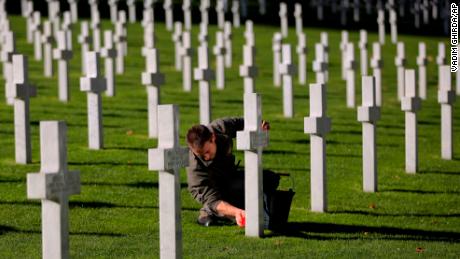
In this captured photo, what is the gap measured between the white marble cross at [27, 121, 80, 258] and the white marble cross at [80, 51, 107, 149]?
747 centimetres

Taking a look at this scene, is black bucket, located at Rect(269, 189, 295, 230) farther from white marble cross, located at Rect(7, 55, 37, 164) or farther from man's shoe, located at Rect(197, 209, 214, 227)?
white marble cross, located at Rect(7, 55, 37, 164)

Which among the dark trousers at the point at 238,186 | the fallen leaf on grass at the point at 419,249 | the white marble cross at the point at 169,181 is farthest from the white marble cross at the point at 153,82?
the white marble cross at the point at 169,181

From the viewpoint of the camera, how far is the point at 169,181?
372 inches

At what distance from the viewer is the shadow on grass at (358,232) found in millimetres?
11258

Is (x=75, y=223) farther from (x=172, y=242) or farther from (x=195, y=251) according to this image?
(x=172, y=242)

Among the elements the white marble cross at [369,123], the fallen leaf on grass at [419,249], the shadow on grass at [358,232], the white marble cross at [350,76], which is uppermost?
the white marble cross at [350,76]

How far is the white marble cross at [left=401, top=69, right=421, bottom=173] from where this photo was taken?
14930 millimetres

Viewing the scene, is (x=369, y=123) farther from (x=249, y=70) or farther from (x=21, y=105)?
(x=249, y=70)

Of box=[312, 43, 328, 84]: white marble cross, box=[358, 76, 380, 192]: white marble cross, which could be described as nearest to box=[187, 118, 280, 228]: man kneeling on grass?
box=[358, 76, 380, 192]: white marble cross

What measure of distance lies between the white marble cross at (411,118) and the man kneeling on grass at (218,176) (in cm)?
367

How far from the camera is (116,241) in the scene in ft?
35.4

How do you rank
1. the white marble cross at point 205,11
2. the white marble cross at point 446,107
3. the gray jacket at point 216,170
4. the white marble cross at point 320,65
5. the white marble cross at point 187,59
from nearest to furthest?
the gray jacket at point 216,170 → the white marble cross at point 446,107 → the white marble cross at point 320,65 → the white marble cross at point 187,59 → the white marble cross at point 205,11

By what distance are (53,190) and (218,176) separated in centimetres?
318

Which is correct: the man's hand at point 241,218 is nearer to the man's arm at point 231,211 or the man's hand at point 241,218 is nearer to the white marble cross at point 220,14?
the man's arm at point 231,211
